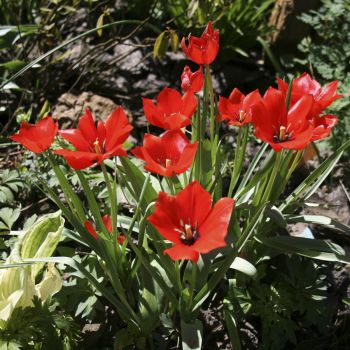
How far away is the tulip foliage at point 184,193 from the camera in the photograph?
4.16 feet

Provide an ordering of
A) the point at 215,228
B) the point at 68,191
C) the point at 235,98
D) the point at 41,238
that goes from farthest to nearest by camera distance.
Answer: the point at 41,238 → the point at 235,98 → the point at 68,191 → the point at 215,228

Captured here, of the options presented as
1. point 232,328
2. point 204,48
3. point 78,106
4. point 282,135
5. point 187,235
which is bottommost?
point 232,328

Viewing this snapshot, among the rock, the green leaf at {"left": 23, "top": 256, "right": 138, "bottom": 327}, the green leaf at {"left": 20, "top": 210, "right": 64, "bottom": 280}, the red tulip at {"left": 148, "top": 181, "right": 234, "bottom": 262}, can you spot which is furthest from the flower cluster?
the rock

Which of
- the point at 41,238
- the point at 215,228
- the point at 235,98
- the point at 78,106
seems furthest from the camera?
the point at 78,106

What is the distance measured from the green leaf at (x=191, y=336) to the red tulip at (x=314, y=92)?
67 centimetres

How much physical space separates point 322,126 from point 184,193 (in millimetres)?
460

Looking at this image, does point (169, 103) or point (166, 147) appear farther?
point (169, 103)

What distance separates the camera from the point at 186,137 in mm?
1466

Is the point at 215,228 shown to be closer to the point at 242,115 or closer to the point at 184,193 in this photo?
the point at 184,193

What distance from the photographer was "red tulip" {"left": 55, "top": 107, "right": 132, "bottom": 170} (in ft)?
4.44

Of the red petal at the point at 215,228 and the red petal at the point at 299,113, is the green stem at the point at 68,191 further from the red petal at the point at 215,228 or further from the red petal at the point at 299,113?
the red petal at the point at 299,113

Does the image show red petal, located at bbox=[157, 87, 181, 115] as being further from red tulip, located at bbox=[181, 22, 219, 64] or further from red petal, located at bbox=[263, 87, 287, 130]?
red petal, located at bbox=[263, 87, 287, 130]

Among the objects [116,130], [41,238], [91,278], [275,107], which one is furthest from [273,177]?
[41,238]

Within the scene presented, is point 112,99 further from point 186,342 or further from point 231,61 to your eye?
point 186,342
